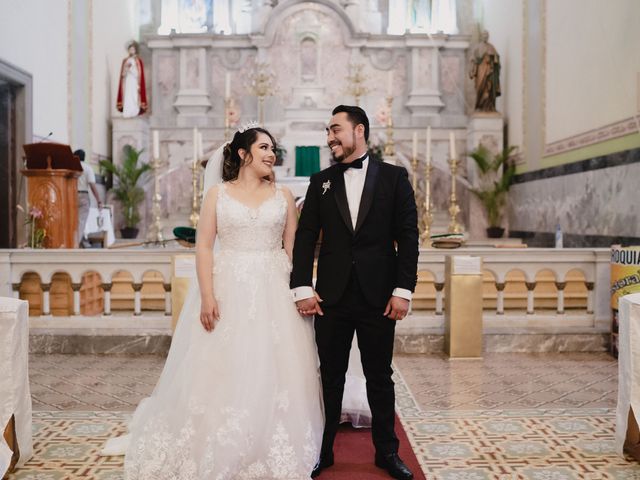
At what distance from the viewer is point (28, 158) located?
6.82 m

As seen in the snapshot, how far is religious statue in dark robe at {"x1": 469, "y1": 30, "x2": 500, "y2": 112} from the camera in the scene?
13.7 m

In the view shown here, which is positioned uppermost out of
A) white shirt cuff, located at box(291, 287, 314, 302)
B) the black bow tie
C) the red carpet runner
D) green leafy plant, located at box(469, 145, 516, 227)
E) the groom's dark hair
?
green leafy plant, located at box(469, 145, 516, 227)

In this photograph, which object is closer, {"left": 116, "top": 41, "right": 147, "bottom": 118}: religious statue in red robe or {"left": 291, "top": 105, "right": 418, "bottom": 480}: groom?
{"left": 291, "top": 105, "right": 418, "bottom": 480}: groom

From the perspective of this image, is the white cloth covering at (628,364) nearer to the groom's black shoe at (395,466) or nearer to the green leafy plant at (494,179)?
the groom's black shoe at (395,466)

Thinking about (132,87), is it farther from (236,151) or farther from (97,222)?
(236,151)

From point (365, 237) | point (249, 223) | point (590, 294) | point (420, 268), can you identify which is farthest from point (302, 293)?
point (590, 294)

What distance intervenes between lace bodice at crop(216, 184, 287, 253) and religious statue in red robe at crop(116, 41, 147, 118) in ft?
38.4

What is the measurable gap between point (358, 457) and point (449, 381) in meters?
1.85

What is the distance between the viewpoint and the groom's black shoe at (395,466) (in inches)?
126

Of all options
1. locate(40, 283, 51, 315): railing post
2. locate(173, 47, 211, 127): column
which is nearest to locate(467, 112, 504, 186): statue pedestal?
locate(173, 47, 211, 127): column

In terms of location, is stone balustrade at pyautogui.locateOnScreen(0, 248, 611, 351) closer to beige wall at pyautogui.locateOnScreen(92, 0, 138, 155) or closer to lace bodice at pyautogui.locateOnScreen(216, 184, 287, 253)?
lace bodice at pyautogui.locateOnScreen(216, 184, 287, 253)

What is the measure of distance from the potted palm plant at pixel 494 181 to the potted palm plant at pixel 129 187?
7300mm

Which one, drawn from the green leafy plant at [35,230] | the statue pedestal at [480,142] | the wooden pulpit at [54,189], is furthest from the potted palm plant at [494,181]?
the green leafy plant at [35,230]

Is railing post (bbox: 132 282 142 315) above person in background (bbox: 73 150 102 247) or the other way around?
the other way around
